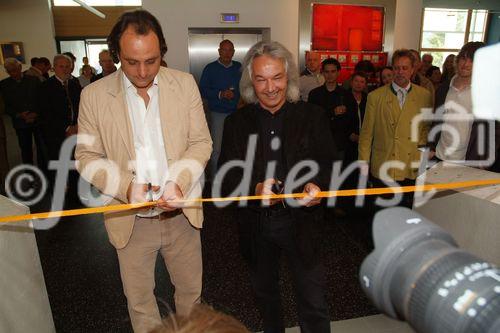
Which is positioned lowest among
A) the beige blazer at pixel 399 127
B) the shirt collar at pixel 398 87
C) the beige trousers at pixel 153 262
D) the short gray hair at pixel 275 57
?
the beige trousers at pixel 153 262

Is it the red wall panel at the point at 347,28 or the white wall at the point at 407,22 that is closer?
the red wall panel at the point at 347,28

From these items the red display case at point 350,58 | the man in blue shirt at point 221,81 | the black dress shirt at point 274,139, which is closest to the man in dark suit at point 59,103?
the man in blue shirt at point 221,81

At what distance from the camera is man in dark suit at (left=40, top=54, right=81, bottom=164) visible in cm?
461

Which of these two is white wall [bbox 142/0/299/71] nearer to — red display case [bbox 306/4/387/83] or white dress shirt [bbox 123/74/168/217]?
red display case [bbox 306/4/387/83]

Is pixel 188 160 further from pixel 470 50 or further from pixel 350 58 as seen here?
pixel 350 58

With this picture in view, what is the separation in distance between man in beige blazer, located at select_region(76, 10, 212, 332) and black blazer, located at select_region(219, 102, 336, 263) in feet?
0.52

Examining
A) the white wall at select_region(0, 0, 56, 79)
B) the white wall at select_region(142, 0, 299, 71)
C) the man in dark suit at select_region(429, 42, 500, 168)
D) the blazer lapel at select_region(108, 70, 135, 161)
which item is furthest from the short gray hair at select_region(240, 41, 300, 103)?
the white wall at select_region(0, 0, 56, 79)

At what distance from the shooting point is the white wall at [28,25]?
995cm

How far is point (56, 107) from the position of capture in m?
4.64

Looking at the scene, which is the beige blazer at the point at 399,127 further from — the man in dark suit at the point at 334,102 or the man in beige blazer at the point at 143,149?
the man in beige blazer at the point at 143,149

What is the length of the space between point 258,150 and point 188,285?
762 mm

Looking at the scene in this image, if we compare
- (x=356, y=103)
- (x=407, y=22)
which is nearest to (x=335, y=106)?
(x=356, y=103)

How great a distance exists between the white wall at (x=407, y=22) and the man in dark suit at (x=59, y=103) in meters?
6.51

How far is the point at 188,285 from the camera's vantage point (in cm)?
191
